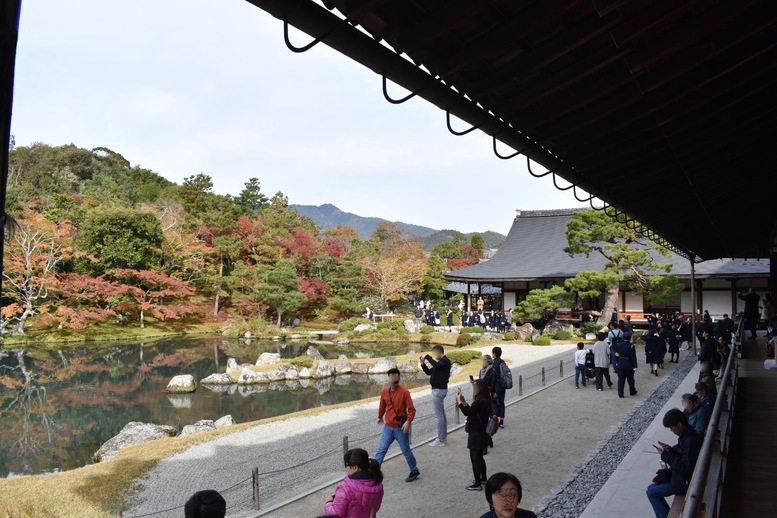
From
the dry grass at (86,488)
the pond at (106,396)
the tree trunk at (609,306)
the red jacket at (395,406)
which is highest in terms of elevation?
the tree trunk at (609,306)

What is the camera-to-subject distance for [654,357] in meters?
12.9

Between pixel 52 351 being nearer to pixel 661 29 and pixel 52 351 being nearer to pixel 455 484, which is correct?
pixel 455 484

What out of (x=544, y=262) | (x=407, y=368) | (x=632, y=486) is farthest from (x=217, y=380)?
(x=544, y=262)

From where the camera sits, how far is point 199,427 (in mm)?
11312

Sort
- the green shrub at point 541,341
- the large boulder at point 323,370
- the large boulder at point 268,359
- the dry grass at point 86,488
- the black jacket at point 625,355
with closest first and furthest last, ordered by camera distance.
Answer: the dry grass at point 86,488, the black jacket at point 625,355, the large boulder at point 323,370, the large boulder at point 268,359, the green shrub at point 541,341

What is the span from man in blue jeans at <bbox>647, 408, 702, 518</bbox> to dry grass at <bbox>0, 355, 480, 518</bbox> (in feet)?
18.7

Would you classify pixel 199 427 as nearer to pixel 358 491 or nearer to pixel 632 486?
pixel 632 486

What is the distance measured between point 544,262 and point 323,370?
49.5 feet

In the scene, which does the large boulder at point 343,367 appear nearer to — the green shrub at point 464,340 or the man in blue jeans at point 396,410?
the green shrub at point 464,340

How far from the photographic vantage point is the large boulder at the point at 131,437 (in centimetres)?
997

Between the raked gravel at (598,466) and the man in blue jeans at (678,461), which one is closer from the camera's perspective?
the man in blue jeans at (678,461)

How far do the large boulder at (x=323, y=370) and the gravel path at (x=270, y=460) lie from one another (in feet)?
21.3

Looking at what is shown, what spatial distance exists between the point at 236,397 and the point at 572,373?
9191 millimetres

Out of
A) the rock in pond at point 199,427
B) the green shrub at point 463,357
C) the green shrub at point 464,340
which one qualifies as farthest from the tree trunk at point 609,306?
the rock in pond at point 199,427
